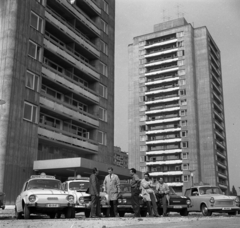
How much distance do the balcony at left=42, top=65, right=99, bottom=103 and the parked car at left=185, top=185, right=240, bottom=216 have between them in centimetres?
2050

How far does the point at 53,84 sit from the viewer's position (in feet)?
116

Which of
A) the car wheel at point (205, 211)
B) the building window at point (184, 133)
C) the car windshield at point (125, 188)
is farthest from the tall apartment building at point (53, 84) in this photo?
the building window at point (184, 133)

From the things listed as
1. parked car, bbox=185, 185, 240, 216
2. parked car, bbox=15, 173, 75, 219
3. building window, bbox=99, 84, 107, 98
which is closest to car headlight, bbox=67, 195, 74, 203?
parked car, bbox=15, 173, 75, 219

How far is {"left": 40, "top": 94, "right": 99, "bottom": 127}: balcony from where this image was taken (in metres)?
33.1

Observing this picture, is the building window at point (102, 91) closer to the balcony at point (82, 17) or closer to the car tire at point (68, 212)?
the balcony at point (82, 17)

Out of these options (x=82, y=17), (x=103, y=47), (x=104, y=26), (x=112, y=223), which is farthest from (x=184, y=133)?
(x=112, y=223)

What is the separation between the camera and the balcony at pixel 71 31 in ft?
117

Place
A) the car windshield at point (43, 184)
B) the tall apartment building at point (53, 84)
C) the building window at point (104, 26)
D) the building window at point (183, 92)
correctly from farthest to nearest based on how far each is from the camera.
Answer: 1. the building window at point (183, 92)
2. the building window at point (104, 26)
3. the tall apartment building at point (53, 84)
4. the car windshield at point (43, 184)

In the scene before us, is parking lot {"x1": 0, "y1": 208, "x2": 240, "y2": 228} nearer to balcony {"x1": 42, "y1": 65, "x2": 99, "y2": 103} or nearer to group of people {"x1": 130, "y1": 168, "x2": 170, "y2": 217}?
group of people {"x1": 130, "y1": 168, "x2": 170, "y2": 217}

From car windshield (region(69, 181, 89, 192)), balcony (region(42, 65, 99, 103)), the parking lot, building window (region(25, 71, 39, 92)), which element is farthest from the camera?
balcony (region(42, 65, 99, 103))

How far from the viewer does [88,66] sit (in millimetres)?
41219

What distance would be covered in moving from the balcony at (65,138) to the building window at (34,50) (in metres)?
6.27

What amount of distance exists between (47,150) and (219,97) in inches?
2377

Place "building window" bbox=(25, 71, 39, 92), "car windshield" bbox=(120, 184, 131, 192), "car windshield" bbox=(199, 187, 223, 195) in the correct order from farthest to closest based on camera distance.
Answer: "building window" bbox=(25, 71, 39, 92)
"car windshield" bbox=(199, 187, 223, 195)
"car windshield" bbox=(120, 184, 131, 192)
